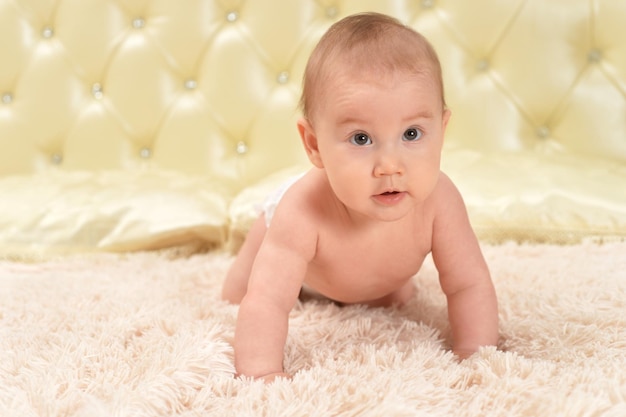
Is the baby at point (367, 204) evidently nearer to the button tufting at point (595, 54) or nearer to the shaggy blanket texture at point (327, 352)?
the shaggy blanket texture at point (327, 352)

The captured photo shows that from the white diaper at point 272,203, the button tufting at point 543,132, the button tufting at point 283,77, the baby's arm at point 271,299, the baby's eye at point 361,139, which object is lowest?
the baby's arm at point 271,299

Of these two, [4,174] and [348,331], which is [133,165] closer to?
[4,174]

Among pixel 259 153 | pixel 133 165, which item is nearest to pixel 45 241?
pixel 133 165

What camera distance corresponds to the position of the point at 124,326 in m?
0.94

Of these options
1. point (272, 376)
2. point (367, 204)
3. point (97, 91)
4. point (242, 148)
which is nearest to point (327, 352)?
point (272, 376)

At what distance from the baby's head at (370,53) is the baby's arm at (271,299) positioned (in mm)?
187

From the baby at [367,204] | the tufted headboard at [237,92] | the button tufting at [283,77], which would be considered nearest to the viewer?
the baby at [367,204]

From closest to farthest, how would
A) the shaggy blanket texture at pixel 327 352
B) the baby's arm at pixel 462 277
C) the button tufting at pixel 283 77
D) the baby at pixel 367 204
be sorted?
the shaggy blanket texture at pixel 327 352, the baby at pixel 367 204, the baby's arm at pixel 462 277, the button tufting at pixel 283 77

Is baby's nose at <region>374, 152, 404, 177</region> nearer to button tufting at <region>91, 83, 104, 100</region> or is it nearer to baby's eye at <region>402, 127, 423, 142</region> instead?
baby's eye at <region>402, 127, 423, 142</region>

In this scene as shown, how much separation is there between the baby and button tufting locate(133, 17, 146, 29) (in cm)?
121

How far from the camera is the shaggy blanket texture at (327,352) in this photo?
27.2 inches

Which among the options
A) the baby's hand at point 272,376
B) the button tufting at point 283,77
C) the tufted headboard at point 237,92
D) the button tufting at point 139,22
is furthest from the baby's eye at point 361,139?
the button tufting at point 139,22

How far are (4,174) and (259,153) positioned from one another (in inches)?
32.0

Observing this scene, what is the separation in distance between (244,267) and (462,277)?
1.25 ft
